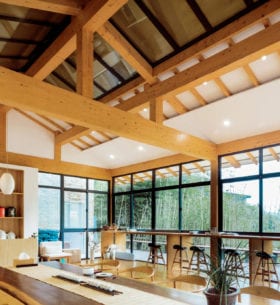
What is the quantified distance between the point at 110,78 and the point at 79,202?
15.7ft

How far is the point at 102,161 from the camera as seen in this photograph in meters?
11.1

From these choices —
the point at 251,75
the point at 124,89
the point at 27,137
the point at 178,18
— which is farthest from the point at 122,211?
the point at 178,18

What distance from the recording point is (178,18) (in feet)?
17.3

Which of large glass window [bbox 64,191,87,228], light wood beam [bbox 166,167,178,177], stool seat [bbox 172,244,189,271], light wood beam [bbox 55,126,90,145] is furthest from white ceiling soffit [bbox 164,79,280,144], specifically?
large glass window [bbox 64,191,87,228]

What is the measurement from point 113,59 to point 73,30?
1367mm

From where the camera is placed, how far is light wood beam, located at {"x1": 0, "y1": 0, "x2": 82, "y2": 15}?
4508 millimetres

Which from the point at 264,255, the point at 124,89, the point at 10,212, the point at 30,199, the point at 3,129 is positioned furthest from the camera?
the point at 3,129

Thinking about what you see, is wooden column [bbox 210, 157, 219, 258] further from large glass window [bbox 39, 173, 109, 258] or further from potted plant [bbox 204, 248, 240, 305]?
potted plant [bbox 204, 248, 240, 305]

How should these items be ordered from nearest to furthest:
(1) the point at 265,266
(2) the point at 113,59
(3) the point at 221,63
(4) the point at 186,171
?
(3) the point at 221,63, (2) the point at 113,59, (1) the point at 265,266, (4) the point at 186,171

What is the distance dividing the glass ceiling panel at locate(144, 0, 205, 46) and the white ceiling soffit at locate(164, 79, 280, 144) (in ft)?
5.23

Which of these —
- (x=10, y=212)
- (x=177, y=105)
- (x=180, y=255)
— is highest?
(x=177, y=105)

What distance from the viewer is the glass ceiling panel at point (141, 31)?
543 centimetres

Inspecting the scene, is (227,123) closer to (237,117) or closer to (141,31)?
(237,117)

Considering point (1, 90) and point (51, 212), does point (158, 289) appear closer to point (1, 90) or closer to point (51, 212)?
point (1, 90)
